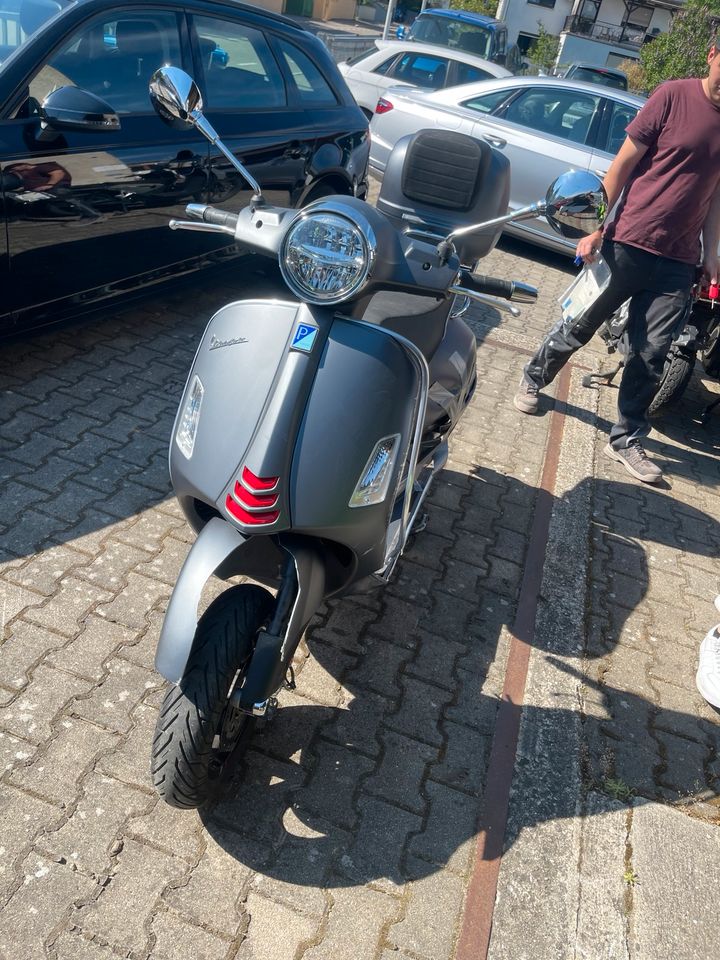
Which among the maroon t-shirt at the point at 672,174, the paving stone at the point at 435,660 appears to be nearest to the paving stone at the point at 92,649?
the paving stone at the point at 435,660

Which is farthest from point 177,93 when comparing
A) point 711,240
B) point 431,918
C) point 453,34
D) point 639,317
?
point 453,34

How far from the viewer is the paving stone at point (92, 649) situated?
2650 mm

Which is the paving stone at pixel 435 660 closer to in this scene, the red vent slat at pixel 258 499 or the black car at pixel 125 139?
the red vent slat at pixel 258 499

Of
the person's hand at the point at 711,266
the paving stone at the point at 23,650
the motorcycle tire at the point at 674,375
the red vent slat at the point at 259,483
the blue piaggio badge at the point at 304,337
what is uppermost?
the blue piaggio badge at the point at 304,337

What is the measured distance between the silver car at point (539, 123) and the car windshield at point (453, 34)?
231 inches

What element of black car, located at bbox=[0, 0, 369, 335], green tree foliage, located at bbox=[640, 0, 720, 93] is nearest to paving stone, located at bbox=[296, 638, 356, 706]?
black car, located at bbox=[0, 0, 369, 335]

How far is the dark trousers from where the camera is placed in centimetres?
432

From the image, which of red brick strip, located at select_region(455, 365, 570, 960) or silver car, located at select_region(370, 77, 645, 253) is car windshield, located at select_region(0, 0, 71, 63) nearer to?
red brick strip, located at select_region(455, 365, 570, 960)

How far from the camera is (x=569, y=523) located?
13.5 ft

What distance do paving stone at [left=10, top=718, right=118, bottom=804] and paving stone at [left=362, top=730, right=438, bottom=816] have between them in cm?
80

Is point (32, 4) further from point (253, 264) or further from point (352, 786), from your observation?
point (352, 786)

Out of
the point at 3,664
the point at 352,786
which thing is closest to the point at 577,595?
the point at 352,786

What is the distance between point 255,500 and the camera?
7.03ft

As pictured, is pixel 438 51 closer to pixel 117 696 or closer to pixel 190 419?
pixel 190 419
